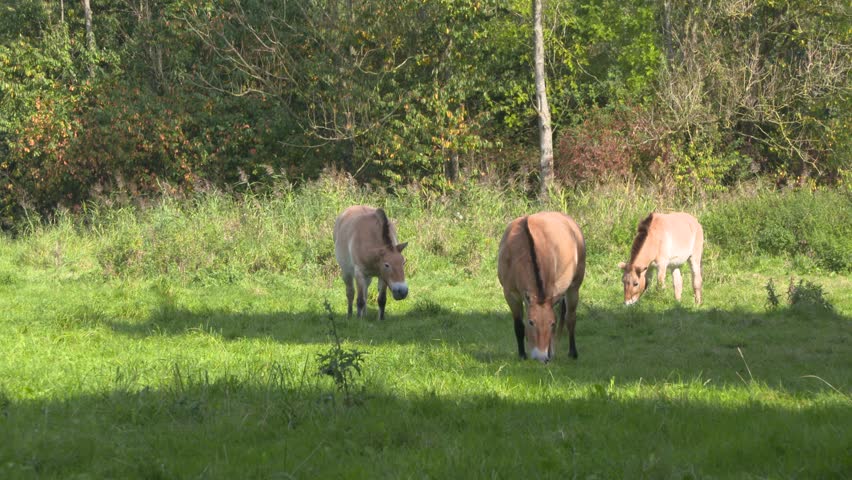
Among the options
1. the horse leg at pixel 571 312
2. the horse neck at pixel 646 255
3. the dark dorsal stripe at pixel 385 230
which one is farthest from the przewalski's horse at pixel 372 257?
the horse neck at pixel 646 255

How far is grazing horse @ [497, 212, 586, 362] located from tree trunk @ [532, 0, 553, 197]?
12822 mm

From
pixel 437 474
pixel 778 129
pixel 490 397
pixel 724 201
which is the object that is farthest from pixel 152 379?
pixel 778 129

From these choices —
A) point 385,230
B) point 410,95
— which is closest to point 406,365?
point 385,230

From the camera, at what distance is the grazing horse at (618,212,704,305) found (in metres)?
13.6

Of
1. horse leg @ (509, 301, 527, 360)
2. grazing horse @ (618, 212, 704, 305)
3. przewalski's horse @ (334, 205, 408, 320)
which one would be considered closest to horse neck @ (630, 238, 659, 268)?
grazing horse @ (618, 212, 704, 305)

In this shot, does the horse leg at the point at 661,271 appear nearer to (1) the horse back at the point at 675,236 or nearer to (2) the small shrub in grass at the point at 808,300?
(1) the horse back at the point at 675,236

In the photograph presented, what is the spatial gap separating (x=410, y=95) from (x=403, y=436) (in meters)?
19.3

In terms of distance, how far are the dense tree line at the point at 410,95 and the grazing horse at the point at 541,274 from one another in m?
14.9

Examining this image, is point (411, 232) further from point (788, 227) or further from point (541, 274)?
point (541, 274)

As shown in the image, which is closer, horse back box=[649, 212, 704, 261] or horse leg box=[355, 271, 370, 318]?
horse leg box=[355, 271, 370, 318]

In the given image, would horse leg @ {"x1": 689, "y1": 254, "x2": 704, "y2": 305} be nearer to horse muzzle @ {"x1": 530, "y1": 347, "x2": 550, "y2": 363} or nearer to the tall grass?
the tall grass

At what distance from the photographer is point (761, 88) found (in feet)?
80.3

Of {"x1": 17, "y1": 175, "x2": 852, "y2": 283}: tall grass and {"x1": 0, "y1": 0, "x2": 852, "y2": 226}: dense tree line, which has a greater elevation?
{"x1": 0, "y1": 0, "x2": 852, "y2": 226}: dense tree line

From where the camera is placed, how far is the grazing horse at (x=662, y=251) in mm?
13570
